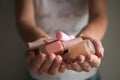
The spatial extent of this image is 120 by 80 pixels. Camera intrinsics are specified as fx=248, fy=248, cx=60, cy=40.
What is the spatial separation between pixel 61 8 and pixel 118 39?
24 centimetres

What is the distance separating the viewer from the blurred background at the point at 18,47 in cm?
76

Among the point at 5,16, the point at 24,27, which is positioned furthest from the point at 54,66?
the point at 5,16

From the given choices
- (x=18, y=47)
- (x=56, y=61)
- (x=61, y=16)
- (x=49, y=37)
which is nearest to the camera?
(x=56, y=61)

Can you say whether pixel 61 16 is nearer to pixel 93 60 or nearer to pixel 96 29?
pixel 96 29

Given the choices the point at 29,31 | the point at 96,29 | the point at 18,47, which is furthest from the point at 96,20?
the point at 18,47

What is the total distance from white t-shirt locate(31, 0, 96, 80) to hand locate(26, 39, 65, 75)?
0.58ft

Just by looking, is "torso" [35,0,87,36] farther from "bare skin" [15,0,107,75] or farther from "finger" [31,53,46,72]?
"finger" [31,53,46,72]

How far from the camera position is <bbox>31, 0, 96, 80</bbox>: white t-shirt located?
62 cm

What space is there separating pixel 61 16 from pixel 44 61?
24cm

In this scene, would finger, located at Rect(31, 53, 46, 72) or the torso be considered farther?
the torso

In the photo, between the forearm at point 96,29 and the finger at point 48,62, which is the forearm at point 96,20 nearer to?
the forearm at point 96,29

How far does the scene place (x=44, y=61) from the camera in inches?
16.1

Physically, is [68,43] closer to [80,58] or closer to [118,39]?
[80,58]

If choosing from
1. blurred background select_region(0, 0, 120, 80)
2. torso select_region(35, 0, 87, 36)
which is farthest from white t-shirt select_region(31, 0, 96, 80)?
blurred background select_region(0, 0, 120, 80)
